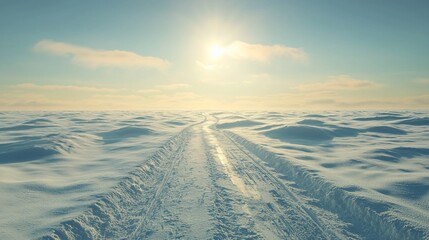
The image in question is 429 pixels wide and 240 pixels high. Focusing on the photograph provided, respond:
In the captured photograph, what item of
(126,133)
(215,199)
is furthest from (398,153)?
(126,133)

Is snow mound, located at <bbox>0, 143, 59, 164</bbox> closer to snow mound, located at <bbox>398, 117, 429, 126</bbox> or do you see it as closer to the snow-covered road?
the snow-covered road

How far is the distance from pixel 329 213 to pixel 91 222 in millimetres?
6464

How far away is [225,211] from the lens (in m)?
7.45

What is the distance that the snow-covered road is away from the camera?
6.30 m

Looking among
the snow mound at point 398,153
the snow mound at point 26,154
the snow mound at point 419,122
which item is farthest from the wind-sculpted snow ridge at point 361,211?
the snow mound at point 419,122

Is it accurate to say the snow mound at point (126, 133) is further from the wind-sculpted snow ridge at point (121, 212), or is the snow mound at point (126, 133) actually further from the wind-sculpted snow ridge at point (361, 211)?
the wind-sculpted snow ridge at point (361, 211)

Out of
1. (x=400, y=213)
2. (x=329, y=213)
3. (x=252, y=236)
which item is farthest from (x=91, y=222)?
(x=400, y=213)

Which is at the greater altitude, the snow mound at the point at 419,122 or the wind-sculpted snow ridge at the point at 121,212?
the snow mound at the point at 419,122

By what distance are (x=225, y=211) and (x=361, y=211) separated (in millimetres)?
3820

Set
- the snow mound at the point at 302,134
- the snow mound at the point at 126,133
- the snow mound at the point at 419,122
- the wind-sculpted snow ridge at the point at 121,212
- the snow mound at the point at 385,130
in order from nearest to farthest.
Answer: the wind-sculpted snow ridge at the point at 121,212
the snow mound at the point at 302,134
the snow mound at the point at 126,133
the snow mound at the point at 385,130
the snow mound at the point at 419,122

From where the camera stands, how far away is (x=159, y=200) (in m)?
8.47

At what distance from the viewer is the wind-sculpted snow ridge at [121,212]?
251 inches

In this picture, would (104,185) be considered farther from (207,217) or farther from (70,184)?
(207,217)

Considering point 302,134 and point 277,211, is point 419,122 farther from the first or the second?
point 277,211
